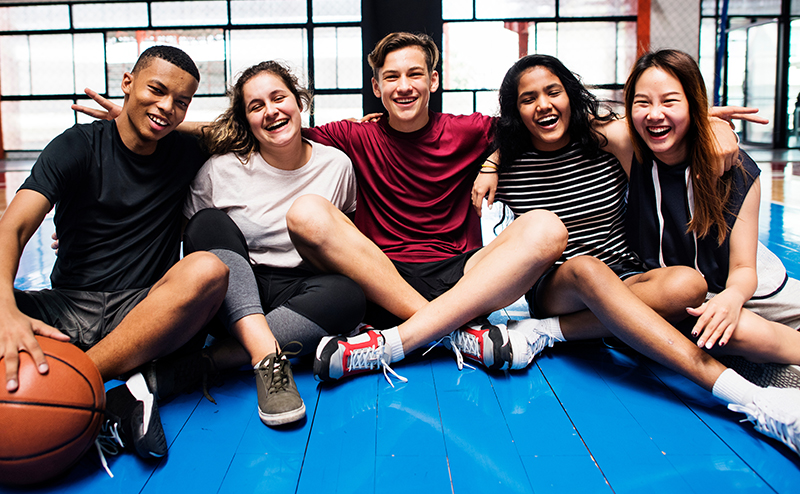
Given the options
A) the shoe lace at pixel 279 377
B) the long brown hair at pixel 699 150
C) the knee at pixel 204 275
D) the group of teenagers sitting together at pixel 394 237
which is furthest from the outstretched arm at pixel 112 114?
the long brown hair at pixel 699 150

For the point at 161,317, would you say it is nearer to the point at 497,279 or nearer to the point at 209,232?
the point at 209,232

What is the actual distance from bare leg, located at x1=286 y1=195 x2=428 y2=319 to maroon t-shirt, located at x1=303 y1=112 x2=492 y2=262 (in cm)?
22

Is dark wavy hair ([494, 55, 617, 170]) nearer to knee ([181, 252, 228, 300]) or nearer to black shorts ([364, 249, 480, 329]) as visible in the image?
black shorts ([364, 249, 480, 329])

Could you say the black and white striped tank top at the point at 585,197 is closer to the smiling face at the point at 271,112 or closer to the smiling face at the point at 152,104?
the smiling face at the point at 271,112

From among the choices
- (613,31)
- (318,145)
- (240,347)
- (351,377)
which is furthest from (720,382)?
(613,31)

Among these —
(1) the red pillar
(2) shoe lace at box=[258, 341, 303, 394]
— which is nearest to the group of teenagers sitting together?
(2) shoe lace at box=[258, 341, 303, 394]

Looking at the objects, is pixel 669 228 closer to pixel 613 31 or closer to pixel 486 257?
pixel 486 257

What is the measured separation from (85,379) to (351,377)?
612 mm

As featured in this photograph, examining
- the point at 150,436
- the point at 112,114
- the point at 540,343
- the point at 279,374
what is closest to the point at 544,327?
the point at 540,343

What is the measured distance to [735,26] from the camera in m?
→ 8.85

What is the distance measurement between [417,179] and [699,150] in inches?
30.1

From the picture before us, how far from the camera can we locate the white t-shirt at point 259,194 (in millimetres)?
1566

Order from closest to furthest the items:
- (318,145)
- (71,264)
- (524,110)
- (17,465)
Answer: (17,465)
(71,264)
(524,110)
(318,145)

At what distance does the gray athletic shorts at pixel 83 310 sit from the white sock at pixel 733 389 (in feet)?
4.27
